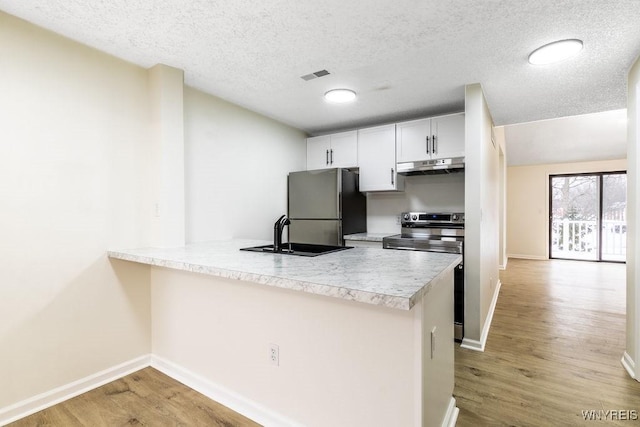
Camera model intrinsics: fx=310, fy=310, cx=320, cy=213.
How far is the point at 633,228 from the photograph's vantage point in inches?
88.0

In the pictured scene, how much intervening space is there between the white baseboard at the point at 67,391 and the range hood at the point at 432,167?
9.85 ft

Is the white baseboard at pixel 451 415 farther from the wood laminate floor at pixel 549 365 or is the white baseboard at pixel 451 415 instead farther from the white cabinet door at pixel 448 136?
the white cabinet door at pixel 448 136

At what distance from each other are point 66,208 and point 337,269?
A: 1.82 metres

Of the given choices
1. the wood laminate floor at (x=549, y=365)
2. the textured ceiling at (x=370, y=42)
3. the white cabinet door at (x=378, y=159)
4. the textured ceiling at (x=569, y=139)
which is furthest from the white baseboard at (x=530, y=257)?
the white cabinet door at (x=378, y=159)

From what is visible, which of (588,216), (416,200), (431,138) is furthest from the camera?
(588,216)

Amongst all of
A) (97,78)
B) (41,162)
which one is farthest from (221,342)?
(97,78)

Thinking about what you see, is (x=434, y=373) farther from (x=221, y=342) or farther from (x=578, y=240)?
(x=578, y=240)

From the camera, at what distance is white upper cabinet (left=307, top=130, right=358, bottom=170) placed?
3.83 m

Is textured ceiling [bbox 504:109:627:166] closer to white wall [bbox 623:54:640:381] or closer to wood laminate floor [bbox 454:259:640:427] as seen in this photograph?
wood laminate floor [bbox 454:259:640:427]

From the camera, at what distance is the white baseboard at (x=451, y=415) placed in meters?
1.68

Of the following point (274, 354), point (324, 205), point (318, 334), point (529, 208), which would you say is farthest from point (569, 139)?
point (274, 354)

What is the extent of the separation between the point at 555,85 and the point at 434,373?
103 inches

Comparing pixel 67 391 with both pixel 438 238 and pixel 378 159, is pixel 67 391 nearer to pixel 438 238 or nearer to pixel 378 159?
pixel 438 238

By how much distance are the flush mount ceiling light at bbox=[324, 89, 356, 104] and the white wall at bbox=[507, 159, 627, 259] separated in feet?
21.7
